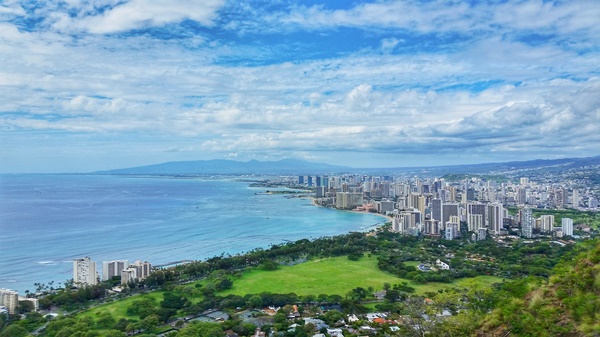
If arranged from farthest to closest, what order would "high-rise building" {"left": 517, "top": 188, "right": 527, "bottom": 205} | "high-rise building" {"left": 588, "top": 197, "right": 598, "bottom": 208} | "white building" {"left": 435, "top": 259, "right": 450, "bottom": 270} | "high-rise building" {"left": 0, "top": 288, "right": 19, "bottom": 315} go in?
"high-rise building" {"left": 517, "top": 188, "right": 527, "bottom": 205} → "high-rise building" {"left": 588, "top": 197, "right": 598, "bottom": 208} → "white building" {"left": 435, "top": 259, "right": 450, "bottom": 270} → "high-rise building" {"left": 0, "top": 288, "right": 19, "bottom": 315}

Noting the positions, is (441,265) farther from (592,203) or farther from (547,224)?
(592,203)

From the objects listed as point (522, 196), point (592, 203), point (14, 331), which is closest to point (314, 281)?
point (14, 331)

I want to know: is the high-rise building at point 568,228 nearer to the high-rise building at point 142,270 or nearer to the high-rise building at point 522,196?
the high-rise building at point 522,196

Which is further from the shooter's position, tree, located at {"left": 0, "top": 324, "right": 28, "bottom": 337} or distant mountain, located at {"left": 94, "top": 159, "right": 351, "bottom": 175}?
distant mountain, located at {"left": 94, "top": 159, "right": 351, "bottom": 175}

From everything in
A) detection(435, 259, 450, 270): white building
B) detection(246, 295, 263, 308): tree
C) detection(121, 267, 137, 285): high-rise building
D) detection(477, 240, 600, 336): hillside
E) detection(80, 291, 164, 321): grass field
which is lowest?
detection(435, 259, 450, 270): white building

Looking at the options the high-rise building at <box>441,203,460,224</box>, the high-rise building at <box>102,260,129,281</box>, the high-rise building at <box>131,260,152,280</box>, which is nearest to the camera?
the high-rise building at <box>131,260,152,280</box>

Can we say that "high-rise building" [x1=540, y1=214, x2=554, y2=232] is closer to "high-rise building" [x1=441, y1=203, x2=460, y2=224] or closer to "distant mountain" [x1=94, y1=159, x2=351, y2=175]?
"high-rise building" [x1=441, y1=203, x2=460, y2=224]

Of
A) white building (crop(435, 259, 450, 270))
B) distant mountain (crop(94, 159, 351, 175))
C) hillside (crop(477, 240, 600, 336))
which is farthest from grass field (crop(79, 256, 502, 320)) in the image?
distant mountain (crop(94, 159, 351, 175))

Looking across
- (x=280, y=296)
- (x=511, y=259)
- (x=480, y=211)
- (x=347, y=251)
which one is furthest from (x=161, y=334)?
(x=480, y=211)
